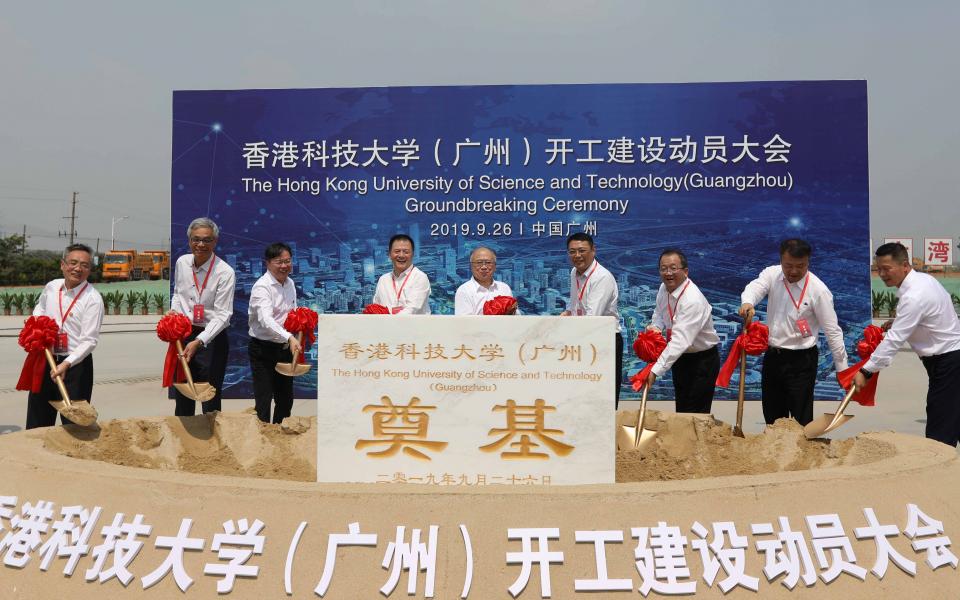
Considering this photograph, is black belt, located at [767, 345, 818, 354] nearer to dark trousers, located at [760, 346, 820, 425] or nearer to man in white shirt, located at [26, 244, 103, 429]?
dark trousers, located at [760, 346, 820, 425]

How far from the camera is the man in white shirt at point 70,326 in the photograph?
4277mm

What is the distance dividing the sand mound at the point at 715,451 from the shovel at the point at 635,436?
4 centimetres

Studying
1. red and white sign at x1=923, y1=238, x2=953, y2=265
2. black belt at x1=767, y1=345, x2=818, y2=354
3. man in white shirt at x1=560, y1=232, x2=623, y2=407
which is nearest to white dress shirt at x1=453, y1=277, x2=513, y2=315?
man in white shirt at x1=560, y1=232, x2=623, y2=407

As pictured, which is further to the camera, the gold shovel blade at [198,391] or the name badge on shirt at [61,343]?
the name badge on shirt at [61,343]

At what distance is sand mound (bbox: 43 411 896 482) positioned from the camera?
3.81 m

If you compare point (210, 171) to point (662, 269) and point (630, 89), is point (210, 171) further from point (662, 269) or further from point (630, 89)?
point (662, 269)

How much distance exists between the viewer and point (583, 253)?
480cm

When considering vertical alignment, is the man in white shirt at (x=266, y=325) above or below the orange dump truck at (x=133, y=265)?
below

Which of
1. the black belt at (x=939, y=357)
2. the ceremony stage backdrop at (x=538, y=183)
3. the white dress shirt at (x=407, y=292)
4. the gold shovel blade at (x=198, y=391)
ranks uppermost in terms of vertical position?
the ceremony stage backdrop at (x=538, y=183)

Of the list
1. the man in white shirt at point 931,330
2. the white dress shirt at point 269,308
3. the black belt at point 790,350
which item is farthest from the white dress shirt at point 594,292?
the white dress shirt at point 269,308

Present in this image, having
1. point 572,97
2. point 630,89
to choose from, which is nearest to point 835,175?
point 630,89

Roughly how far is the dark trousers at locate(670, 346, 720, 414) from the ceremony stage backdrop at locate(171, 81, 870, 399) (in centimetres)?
379

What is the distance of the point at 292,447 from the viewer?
164 inches

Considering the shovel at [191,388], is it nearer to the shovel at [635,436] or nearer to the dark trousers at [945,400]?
the shovel at [635,436]
